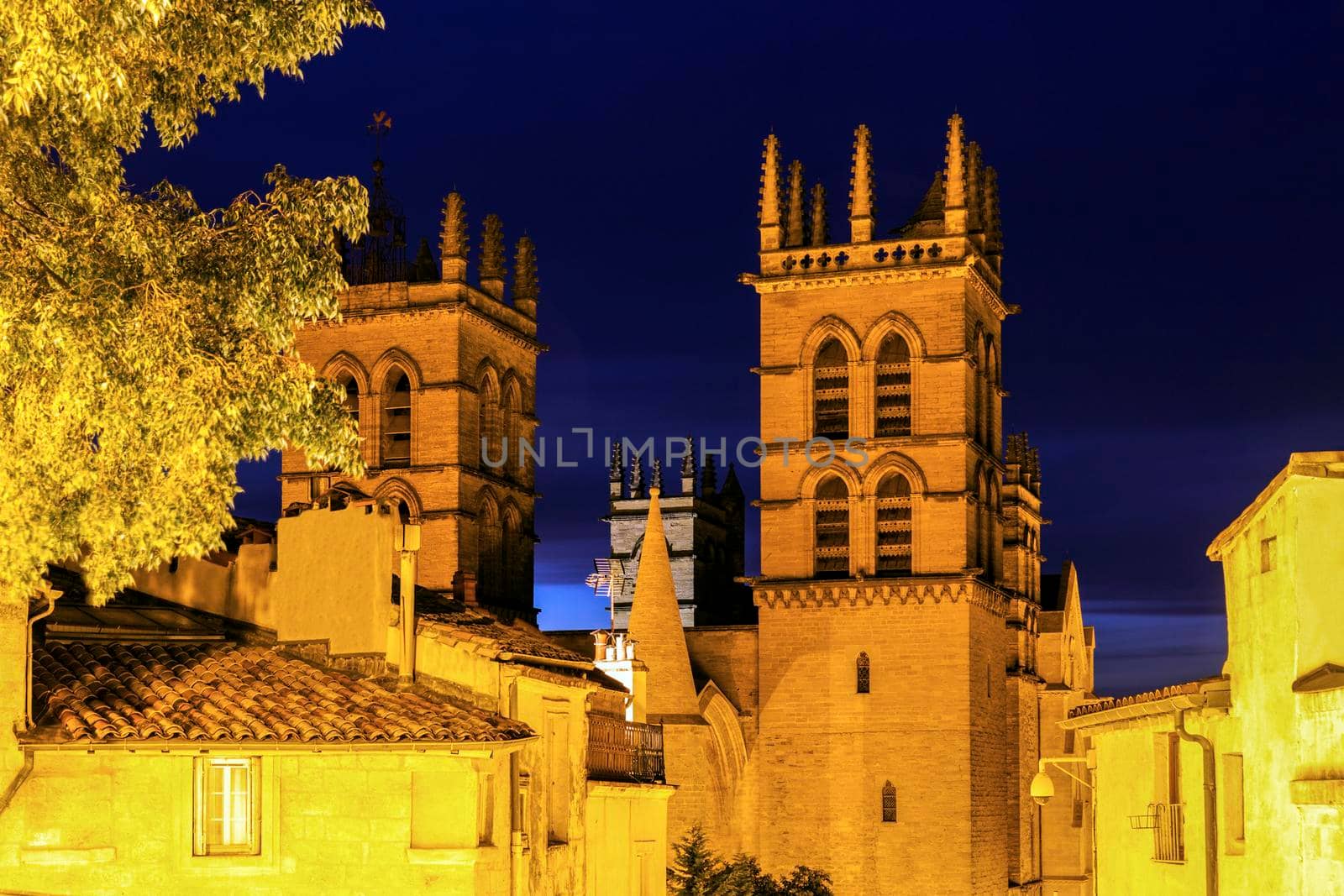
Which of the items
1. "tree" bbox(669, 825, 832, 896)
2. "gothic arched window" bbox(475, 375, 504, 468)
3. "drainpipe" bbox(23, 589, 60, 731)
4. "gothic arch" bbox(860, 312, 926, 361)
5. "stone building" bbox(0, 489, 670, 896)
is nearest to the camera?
"drainpipe" bbox(23, 589, 60, 731)

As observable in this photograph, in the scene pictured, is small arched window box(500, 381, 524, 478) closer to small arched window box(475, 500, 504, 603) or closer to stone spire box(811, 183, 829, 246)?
small arched window box(475, 500, 504, 603)

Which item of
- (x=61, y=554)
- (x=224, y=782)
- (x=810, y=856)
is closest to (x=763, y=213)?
(x=810, y=856)

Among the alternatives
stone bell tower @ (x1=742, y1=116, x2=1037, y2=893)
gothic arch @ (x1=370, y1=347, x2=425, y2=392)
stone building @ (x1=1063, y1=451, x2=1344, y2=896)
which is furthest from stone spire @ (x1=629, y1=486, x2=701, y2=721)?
stone building @ (x1=1063, y1=451, x2=1344, y2=896)

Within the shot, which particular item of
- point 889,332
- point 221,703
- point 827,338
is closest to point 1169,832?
point 221,703

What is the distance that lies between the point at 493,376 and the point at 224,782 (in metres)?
33.6

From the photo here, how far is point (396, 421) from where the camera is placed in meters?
52.8

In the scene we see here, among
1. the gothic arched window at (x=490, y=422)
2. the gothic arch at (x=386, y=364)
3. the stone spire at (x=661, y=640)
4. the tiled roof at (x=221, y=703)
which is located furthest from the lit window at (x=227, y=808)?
the gothic arched window at (x=490, y=422)

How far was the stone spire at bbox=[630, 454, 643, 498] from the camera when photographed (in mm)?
71125

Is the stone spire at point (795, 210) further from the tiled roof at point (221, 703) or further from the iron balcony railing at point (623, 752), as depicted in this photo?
the tiled roof at point (221, 703)

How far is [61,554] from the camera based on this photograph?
55.5ft

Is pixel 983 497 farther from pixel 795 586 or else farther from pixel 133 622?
pixel 133 622

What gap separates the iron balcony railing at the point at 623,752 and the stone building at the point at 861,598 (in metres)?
15.3

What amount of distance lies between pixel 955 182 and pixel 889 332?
3.74 m

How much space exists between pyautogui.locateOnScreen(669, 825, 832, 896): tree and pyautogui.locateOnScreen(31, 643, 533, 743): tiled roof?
64.1 ft
